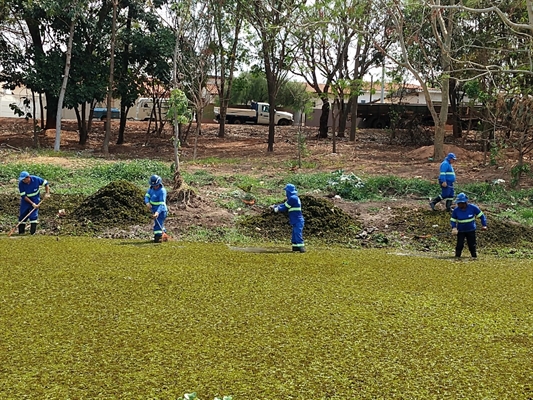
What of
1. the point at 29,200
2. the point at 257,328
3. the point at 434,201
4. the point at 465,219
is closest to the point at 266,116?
the point at 434,201

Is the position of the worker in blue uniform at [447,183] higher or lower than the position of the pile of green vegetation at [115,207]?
higher

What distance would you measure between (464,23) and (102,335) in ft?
65.2

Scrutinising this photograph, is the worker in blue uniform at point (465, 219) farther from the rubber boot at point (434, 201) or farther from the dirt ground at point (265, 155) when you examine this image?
the rubber boot at point (434, 201)

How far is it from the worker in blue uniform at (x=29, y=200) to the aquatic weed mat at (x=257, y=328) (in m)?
1.86

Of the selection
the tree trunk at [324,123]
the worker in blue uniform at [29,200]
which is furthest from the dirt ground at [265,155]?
the worker in blue uniform at [29,200]

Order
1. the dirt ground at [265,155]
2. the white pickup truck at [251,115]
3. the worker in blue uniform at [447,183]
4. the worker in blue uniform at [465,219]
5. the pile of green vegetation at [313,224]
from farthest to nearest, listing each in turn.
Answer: the white pickup truck at [251,115], the dirt ground at [265,155], the worker in blue uniform at [447,183], the pile of green vegetation at [313,224], the worker in blue uniform at [465,219]

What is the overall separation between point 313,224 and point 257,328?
5214 mm

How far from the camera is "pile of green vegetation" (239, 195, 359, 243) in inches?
388

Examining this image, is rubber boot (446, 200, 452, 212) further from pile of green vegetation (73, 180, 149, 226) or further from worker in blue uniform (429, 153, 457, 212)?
pile of green vegetation (73, 180, 149, 226)

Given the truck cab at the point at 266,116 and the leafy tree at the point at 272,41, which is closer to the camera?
the leafy tree at the point at 272,41

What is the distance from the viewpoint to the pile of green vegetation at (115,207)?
9961mm

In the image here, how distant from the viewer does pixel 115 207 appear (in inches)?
402

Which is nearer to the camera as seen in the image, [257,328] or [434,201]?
[257,328]

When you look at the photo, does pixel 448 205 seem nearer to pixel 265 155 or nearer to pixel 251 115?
pixel 265 155
